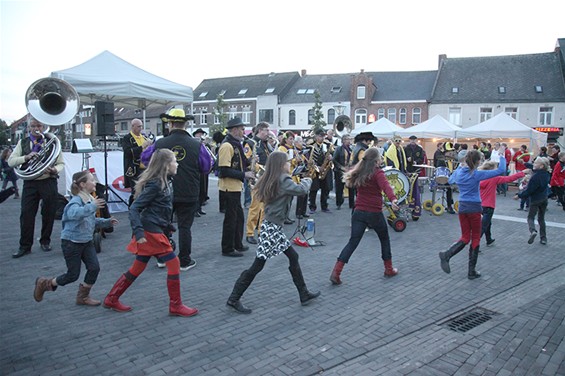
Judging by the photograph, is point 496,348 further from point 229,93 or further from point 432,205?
point 229,93

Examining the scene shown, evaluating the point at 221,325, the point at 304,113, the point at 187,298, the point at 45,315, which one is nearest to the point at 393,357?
the point at 221,325

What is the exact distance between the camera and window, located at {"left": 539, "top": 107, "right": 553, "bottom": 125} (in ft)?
127

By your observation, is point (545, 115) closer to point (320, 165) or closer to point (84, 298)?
point (320, 165)

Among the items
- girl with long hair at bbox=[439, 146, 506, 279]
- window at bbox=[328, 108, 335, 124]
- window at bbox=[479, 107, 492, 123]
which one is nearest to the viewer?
girl with long hair at bbox=[439, 146, 506, 279]

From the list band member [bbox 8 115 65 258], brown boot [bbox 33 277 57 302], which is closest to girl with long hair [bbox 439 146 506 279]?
brown boot [bbox 33 277 57 302]

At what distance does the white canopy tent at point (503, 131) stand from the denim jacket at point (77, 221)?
1999 cm

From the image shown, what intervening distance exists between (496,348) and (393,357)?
1.05m

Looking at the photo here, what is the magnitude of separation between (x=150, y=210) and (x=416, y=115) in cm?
4282

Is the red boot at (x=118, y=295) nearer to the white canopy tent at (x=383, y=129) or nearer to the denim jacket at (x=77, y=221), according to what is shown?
the denim jacket at (x=77, y=221)

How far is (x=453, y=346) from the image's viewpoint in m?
3.92

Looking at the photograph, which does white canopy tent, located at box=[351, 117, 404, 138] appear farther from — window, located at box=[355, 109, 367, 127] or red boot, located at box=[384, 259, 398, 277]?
window, located at box=[355, 109, 367, 127]

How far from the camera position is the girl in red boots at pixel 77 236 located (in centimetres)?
435

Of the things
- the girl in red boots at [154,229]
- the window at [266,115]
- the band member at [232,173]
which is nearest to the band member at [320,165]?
the band member at [232,173]

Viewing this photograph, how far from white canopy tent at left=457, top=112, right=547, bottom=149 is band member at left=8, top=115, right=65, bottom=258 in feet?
62.9
